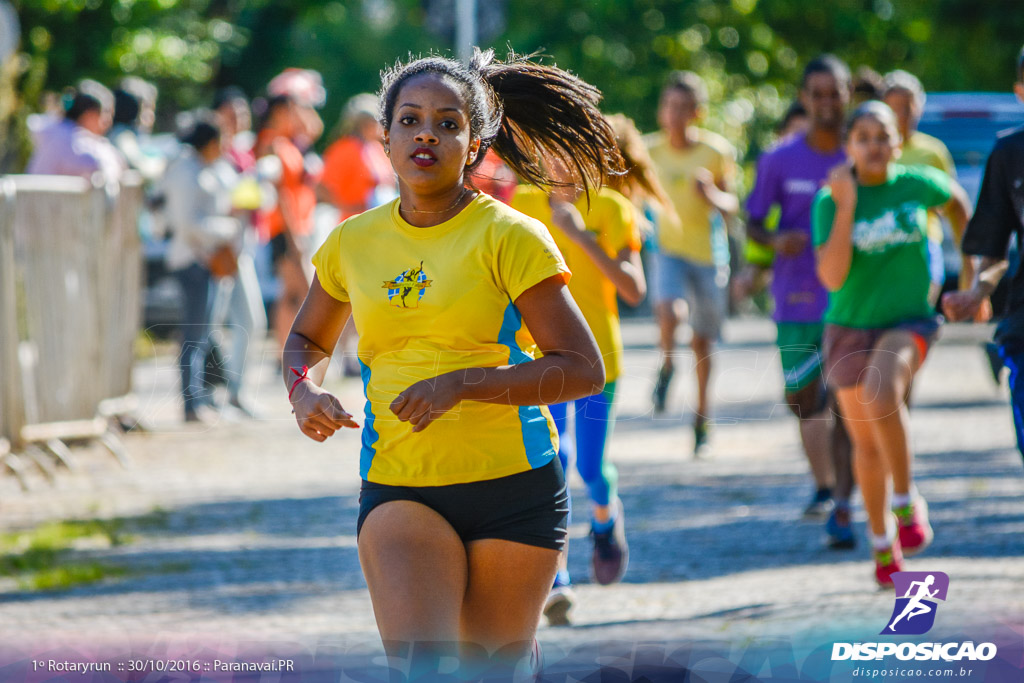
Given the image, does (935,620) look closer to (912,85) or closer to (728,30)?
(912,85)

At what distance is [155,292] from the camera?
56.1 ft

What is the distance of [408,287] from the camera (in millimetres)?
3469

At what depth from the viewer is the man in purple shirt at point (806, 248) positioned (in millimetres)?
7508

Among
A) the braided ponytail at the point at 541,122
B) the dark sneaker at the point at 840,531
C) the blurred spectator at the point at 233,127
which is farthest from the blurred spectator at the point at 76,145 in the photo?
the braided ponytail at the point at 541,122

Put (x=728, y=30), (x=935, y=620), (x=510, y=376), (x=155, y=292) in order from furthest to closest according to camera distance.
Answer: (x=728, y=30), (x=155, y=292), (x=935, y=620), (x=510, y=376)

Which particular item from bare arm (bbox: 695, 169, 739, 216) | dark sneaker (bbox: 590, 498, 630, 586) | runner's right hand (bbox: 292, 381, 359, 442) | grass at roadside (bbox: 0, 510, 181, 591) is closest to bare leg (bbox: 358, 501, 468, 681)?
runner's right hand (bbox: 292, 381, 359, 442)

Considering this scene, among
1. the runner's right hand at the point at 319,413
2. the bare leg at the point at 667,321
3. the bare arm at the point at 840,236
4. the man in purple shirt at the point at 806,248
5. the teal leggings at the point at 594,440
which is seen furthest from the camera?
the bare leg at the point at 667,321

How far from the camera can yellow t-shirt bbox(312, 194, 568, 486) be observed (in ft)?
11.3

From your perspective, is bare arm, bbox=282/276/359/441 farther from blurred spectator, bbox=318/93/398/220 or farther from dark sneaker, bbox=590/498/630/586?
blurred spectator, bbox=318/93/398/220

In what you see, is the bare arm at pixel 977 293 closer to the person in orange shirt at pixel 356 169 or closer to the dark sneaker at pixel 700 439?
the dark sneaker at pixel 700 439

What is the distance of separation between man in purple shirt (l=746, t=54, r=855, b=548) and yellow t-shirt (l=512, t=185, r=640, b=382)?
1987 millimetres

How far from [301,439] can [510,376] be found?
7.63 m

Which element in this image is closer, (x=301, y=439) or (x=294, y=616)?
(x=294, y=616)

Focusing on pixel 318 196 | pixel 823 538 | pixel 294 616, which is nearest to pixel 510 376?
pixel 294 616
